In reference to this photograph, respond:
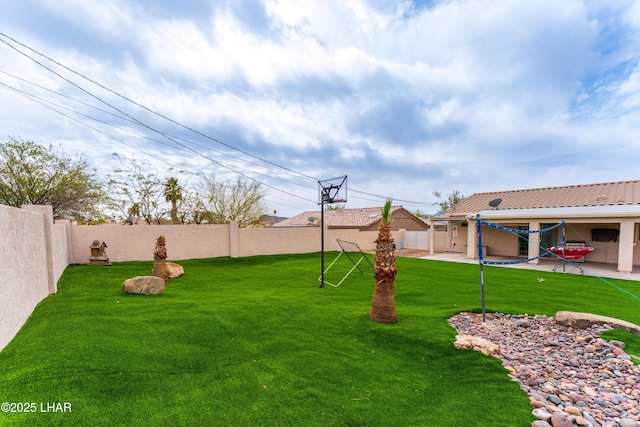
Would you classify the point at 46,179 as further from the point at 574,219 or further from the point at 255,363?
the point at 574,219

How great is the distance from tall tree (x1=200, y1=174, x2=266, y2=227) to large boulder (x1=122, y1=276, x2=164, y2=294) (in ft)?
51.6

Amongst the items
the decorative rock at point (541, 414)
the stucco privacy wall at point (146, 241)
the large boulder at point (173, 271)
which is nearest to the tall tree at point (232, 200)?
the stucco privacy wall at point (146, 241)

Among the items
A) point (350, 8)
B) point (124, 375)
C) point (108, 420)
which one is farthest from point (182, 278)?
point (350, 8)

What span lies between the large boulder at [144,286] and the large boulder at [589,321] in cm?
952

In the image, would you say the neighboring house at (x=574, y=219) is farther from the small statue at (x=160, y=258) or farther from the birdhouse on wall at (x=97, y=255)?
the birdhouse on wall at (x=97, y=255)

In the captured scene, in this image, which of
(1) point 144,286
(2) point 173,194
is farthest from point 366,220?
(1) point 144,286

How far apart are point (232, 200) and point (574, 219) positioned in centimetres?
2289

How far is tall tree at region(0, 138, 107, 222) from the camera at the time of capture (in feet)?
44.3

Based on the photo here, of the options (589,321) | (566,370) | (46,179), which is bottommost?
(566,370)

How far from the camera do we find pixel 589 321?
5.42m

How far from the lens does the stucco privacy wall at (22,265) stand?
12.7ft

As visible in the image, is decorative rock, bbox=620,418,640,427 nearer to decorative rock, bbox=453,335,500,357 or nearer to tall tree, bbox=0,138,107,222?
decorative rock, bbox=453,335,500,357

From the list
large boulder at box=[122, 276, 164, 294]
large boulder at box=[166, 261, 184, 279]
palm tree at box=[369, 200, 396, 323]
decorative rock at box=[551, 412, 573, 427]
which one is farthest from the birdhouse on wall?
decorative rock at box=[551, 412, 573, 427]

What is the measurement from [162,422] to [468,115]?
17.0 meters
